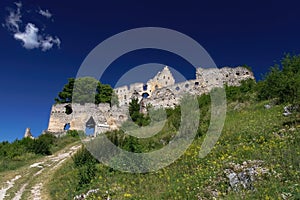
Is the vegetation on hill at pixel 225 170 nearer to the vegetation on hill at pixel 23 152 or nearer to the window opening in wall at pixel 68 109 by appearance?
the vegetation on hill at pixel 23 152

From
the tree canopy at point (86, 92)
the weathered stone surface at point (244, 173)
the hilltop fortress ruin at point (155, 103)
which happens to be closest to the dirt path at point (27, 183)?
the weathered stone surface at point (244, 173)

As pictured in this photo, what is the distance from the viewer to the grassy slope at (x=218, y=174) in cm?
620

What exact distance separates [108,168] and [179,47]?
9.45m

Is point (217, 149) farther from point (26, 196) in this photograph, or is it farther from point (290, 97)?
point (26, 196)

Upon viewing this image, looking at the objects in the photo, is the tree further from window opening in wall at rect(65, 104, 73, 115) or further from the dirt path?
window opening in wall at rect(65, 104, 73, 115)

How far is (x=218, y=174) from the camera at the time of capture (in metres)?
7.48

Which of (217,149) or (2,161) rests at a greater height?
(2,161)

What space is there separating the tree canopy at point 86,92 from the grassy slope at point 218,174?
124 ft

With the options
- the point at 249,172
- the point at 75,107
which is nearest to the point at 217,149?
the point at 249,172

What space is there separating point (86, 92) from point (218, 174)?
45951mm

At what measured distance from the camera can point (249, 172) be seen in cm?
689

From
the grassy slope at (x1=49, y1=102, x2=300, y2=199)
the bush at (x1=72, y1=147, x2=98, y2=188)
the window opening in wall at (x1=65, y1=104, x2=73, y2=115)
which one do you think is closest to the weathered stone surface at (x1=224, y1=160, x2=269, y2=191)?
the grassy slope at (x1=49, y1=102, x2=300, y2=199)

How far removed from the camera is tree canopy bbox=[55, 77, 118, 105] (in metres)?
49.3

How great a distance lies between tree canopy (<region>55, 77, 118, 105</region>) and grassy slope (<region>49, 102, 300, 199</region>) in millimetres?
37805
